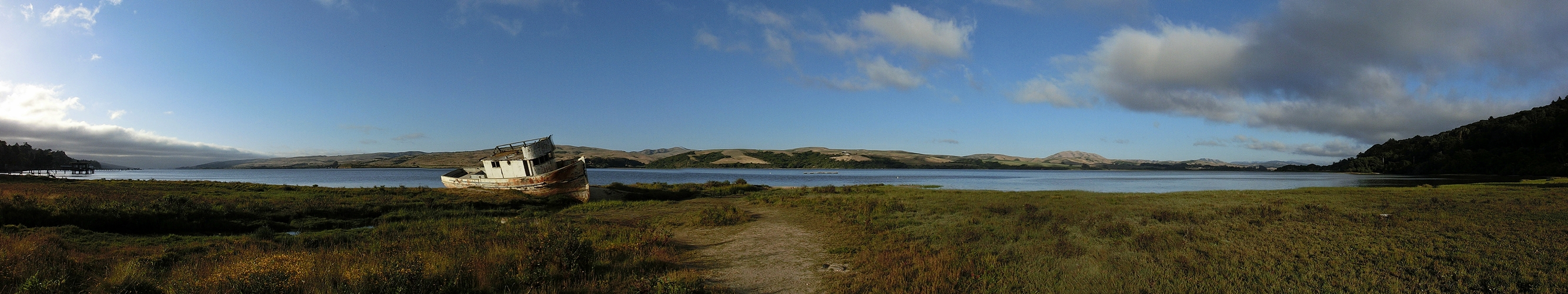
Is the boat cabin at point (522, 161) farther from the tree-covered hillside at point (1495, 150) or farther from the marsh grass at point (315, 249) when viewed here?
the tree-covered hillside at point (1495, 150)

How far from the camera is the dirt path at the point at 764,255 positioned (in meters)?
8.82

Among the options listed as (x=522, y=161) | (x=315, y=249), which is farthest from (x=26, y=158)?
(x=315, y=249)

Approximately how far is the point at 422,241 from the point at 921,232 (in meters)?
11.4

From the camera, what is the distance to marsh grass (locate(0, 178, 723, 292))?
286 inches

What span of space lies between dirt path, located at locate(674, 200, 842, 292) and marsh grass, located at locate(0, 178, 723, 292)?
660 millimetres

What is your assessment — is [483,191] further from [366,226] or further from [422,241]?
[422,241]

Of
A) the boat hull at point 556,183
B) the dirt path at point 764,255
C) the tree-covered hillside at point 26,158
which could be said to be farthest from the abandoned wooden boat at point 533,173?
the tree-covered hillside at point 26,158

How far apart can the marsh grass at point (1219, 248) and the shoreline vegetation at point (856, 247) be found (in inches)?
2.4

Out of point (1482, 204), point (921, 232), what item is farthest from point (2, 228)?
point (1482, 204)

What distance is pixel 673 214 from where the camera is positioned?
838 inches

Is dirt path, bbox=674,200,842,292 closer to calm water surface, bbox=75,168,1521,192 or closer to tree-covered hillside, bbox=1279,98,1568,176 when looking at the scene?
calm water surface, bbox=75,168,1521,192

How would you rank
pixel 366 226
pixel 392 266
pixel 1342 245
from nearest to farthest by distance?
1. pixel 392 266
2. pixel 1342 245
3. pixel 366 226

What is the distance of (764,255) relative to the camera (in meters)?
11.4

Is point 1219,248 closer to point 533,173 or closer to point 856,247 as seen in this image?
point 856,247
